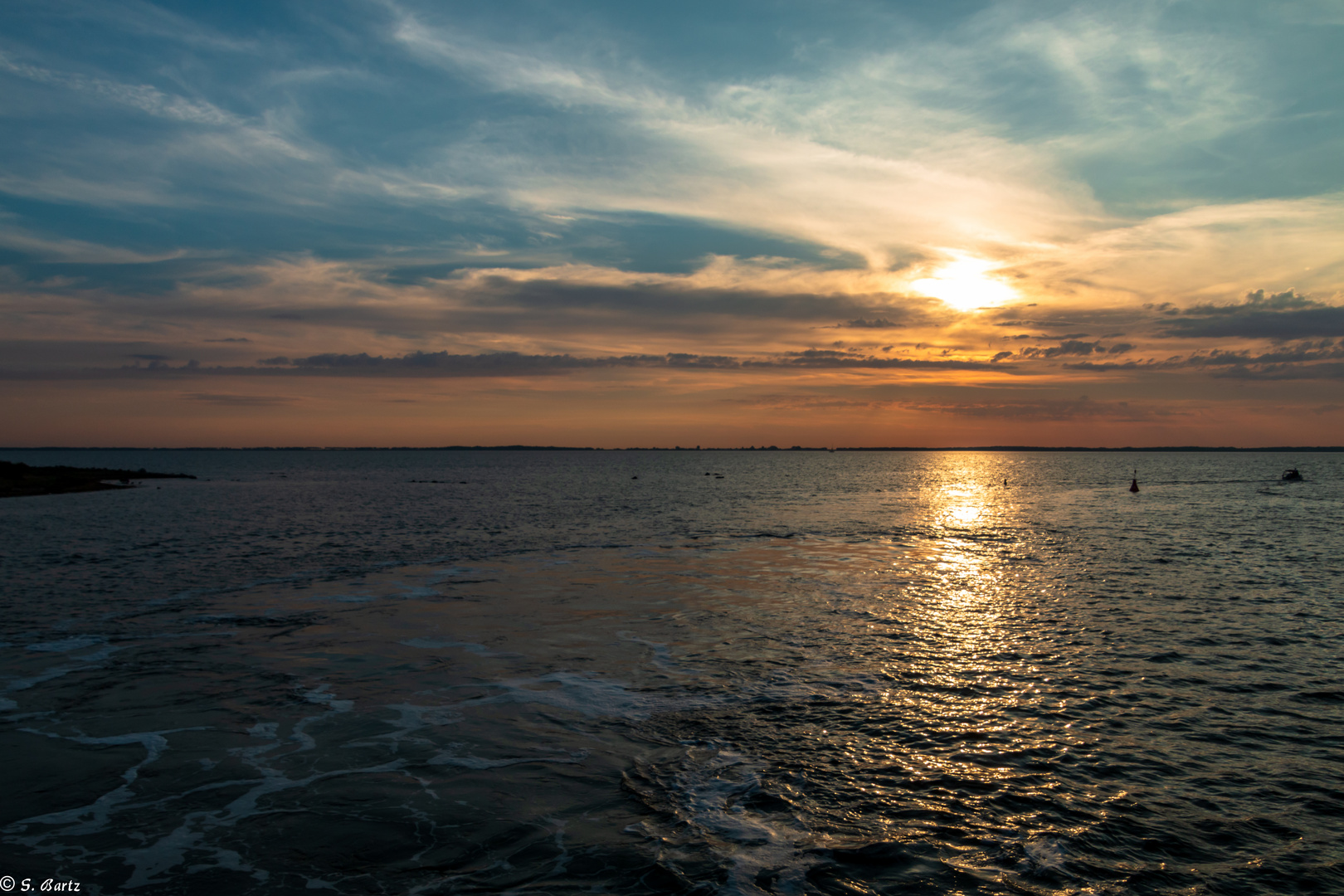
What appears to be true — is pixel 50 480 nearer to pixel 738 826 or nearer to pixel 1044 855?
pixel 738 826

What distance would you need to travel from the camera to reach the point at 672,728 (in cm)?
1426

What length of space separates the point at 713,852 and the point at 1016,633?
15.5 metres

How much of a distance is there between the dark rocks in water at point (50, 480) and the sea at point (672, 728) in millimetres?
60666

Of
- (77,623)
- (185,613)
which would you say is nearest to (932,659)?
(185,613)

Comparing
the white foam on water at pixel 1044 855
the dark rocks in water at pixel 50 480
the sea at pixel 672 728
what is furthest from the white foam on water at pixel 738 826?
the dark rocks in water at pixel 50 480

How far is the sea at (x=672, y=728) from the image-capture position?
943cm

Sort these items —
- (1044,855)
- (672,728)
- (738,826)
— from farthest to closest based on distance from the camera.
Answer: (672,728) < (738,826) < (1044,855)

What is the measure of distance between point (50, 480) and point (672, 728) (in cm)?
10625

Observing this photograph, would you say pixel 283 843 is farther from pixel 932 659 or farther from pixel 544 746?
pixel 932 659

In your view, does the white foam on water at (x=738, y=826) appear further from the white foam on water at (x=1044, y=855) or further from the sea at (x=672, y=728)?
the white foam on water at (x=1044, y=855)

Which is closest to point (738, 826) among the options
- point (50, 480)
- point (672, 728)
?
point (672, 728)

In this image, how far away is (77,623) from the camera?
22.7 meters

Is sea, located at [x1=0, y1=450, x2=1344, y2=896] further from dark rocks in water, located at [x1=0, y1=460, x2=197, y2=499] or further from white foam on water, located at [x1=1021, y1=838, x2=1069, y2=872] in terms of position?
dark rocks in water, located at [x1=0, y1=460, x2=197, y2=499]

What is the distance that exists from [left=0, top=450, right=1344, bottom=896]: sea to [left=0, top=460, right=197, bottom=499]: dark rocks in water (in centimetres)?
6067
